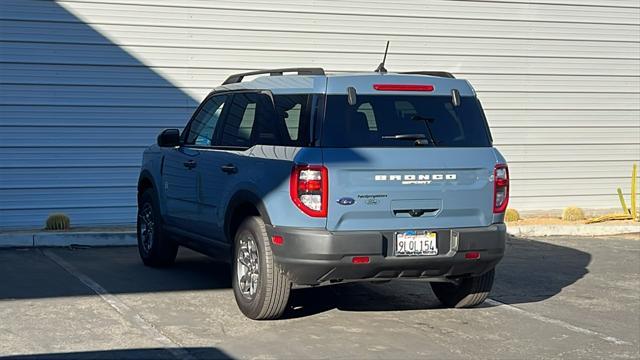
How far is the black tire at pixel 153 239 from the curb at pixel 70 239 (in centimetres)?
165

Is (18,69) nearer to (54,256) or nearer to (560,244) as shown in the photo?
(54,256)

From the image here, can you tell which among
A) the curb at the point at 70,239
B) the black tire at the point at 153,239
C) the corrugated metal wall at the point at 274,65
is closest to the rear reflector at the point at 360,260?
the black tire at the point at 153,239

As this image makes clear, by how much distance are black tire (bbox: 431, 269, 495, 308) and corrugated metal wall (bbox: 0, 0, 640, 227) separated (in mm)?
5897

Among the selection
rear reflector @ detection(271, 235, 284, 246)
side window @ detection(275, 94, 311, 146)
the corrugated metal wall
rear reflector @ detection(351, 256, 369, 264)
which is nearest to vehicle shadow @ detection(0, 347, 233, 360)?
rear reflector @ detection(271, 235, 284, 246)

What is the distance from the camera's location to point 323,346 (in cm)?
716

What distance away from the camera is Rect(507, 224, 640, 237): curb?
14.2 m

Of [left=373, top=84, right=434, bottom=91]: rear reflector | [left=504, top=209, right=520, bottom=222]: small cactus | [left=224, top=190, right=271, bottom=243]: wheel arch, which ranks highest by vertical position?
[left=373, top=84, right=434, bottom=91]: rear reflector

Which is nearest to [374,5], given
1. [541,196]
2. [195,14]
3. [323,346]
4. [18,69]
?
[195,14]

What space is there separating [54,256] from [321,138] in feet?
16.4

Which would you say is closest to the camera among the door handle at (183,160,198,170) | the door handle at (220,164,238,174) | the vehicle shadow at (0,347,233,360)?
the vehicle shadow at (0,347,233,360)

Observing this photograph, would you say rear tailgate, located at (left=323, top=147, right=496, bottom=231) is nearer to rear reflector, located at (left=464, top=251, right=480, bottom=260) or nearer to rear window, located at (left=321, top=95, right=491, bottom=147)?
rear window, located at (left=321, top=95, right=491, bottom=147)

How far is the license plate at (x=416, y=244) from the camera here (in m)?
7.56

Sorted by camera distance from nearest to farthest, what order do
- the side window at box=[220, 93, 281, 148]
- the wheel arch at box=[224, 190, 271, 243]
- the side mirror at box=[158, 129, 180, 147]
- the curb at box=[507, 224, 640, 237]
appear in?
the wheel arch at box=[224, 190, 271, 243], the side window at box=[220, 93, 281, 148], the side mirror at box=[158, 129, 180, 147], the curb at box=[507, 224, 640, 237]

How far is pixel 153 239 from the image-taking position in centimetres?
1032
